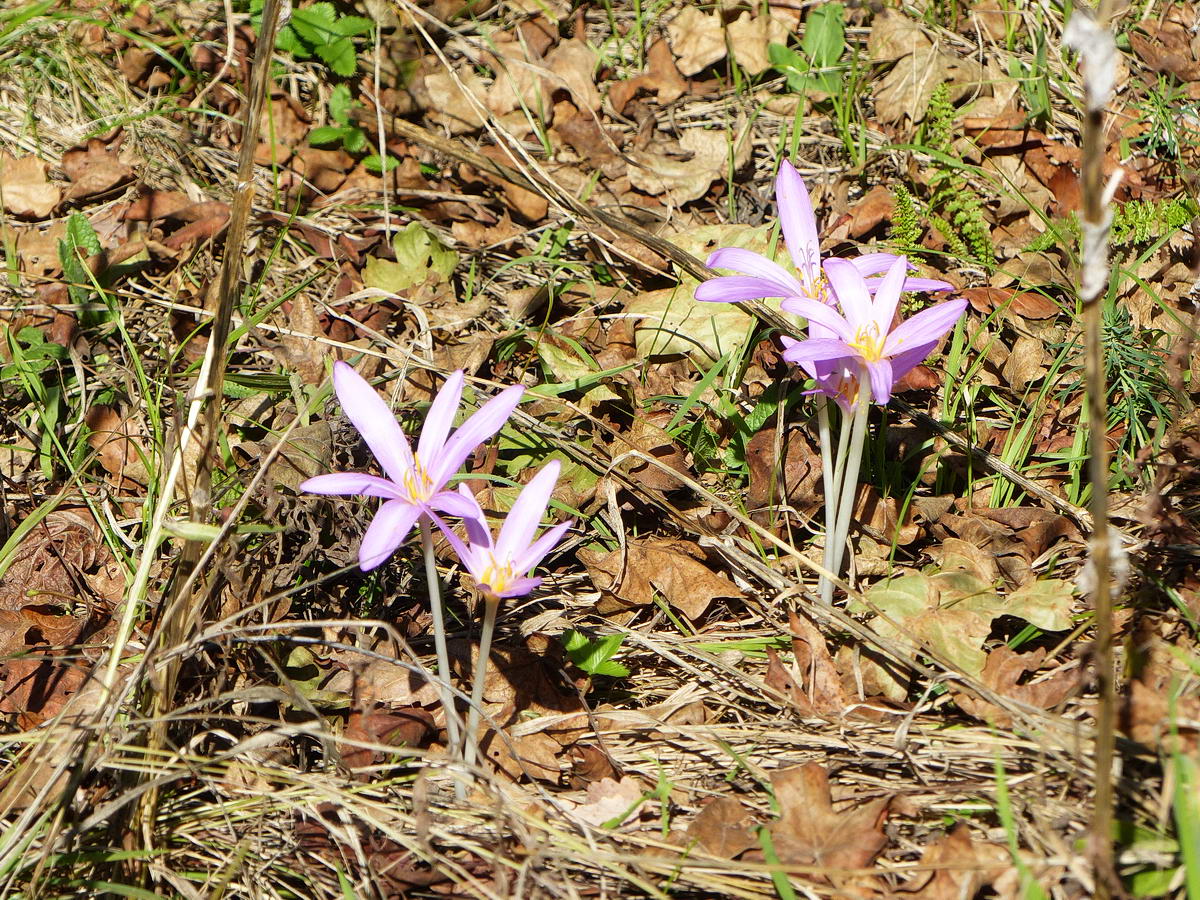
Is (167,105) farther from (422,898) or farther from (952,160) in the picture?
(422,898)

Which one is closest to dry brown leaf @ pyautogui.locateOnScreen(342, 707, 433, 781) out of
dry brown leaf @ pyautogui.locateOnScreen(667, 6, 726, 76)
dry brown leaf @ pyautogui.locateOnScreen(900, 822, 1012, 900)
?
dry brown leaf @ pyautogui.locateOnScreen(900, 822, 1012, 900)

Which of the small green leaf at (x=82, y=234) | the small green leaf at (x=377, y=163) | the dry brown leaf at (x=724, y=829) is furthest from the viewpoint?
the small green leaf at (x=377, y=163)

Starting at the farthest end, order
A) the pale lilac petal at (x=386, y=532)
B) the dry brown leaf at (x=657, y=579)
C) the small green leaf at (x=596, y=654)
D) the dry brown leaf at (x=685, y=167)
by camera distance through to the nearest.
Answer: the dry brown leaf at (x=685, y=167), the dry brown leaf at (x=657, y=579), the small green leaf at (x=596, y=654), the pale lilac petal at (x=386, y=532)

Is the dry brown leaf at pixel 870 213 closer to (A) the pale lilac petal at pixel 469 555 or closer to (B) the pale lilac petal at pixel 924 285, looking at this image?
(B) the pale lilac petal at pixel 924 285

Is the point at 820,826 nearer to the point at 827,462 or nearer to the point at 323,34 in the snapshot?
the point at 827,462

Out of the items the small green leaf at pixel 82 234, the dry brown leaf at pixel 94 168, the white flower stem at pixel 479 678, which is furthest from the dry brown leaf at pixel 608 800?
the dry brown leaf at pixel 94 168

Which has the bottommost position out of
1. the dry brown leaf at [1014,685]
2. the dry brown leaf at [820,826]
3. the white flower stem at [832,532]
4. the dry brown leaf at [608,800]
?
the dry brown leaf at [608,800]

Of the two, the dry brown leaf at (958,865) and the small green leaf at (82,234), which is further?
the small green leaf at (82,234)

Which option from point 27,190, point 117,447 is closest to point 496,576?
point 117,447
